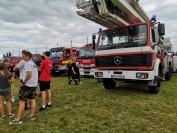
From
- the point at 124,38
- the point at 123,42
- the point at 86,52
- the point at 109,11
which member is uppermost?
the point at 109,11

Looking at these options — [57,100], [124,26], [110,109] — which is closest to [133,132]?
[110,109]

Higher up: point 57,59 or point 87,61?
point 57,59

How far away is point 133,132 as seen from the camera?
17.0ft

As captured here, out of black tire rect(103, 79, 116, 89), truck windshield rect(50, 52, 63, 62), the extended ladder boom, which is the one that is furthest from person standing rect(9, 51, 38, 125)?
truck windshield rect(50, 52, 63, 62)

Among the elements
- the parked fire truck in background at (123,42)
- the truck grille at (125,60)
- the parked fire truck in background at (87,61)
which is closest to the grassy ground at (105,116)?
the parked fire truck in background at (123,42)

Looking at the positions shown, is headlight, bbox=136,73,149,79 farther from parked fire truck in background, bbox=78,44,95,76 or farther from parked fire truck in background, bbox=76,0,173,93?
parked fire truck in background, bbox=78,44,95,76

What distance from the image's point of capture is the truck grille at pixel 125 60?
852 cm

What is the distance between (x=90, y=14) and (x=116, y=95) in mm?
3131

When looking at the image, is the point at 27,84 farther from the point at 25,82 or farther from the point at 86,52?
the point at 86,52

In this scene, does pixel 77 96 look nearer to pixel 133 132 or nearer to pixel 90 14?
pixel 90 14

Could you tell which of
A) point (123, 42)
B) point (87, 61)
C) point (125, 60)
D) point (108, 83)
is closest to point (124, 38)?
point (123, 42)

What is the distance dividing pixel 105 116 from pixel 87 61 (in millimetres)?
9878

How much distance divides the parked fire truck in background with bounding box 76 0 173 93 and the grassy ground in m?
0.94

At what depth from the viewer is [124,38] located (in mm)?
9164
